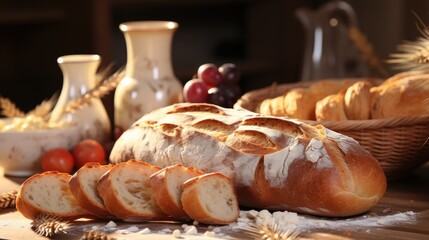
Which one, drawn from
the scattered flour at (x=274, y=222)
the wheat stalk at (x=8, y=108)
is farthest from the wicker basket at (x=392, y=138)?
the wheat stalk at (x=8, y=108)

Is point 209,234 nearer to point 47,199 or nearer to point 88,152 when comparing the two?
point 47,199

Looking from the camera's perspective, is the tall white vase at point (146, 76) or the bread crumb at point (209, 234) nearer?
the bread crumb at point (209, 234)

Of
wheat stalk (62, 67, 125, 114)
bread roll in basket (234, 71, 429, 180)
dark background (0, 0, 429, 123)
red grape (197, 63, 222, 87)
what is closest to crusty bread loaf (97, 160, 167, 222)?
bread roll in basket (234, 71, 429, 180)

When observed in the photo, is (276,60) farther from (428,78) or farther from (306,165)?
(306,165)

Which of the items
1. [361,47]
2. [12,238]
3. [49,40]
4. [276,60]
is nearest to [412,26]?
[276,60]

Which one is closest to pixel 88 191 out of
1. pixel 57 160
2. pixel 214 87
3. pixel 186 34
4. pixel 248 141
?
pixel 248 141

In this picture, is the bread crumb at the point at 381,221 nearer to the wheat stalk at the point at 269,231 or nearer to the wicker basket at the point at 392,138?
the wheat stalk at the point at 269,231
